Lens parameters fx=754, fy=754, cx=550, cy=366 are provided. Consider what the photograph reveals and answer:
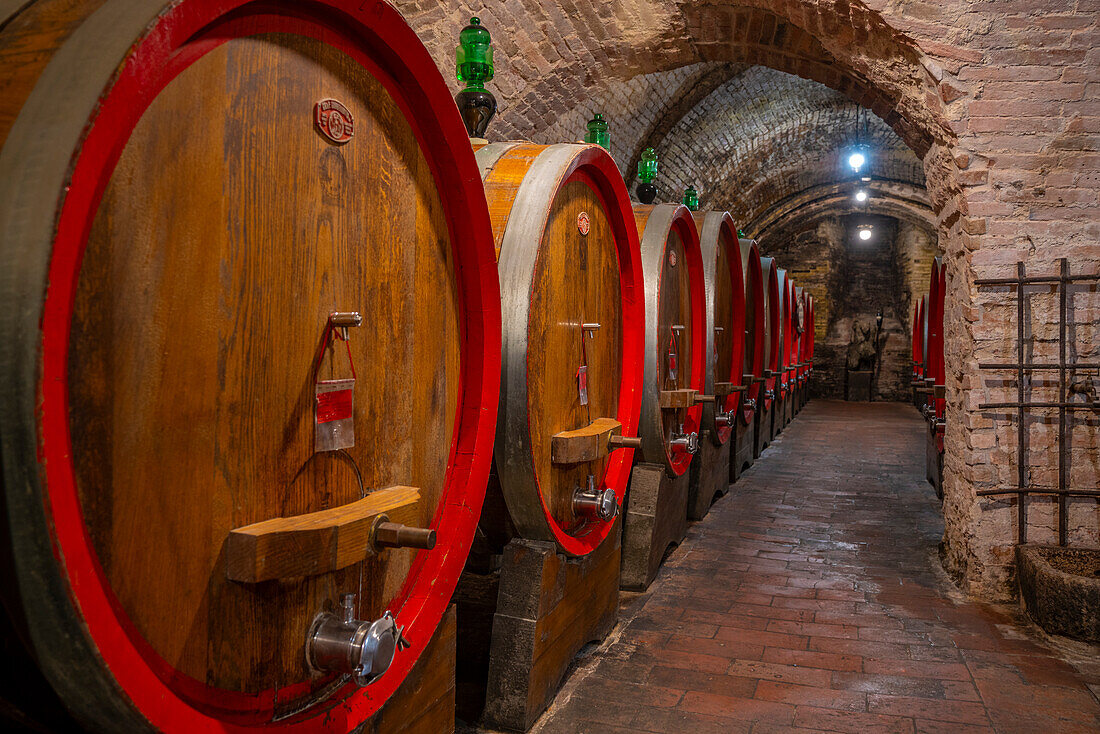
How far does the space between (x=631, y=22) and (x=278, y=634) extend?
14.4 ft

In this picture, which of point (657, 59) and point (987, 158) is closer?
point (987, 158)

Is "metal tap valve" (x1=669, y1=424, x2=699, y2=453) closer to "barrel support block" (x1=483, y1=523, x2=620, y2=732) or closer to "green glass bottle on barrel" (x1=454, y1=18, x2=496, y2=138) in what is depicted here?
"barrel support block" (x1=483, y1=523, x2=620, y2=732)

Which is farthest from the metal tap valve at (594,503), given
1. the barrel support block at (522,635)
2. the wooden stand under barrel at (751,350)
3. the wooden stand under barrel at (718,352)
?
Answer: the wooden stand under barrel at (751,350)

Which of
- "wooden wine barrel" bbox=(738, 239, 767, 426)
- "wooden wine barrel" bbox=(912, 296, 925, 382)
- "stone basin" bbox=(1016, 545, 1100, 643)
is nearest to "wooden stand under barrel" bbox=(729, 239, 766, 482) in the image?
"wooden wine barrel" bbox=(738, 239, 767, 426)

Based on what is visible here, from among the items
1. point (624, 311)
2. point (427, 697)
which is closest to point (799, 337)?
point (624, 311)

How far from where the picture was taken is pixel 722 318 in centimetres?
511

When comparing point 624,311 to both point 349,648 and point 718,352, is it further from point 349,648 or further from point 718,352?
point 718,352

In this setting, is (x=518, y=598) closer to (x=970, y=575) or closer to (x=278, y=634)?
(x=278, y=634)

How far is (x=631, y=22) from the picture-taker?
4613mm

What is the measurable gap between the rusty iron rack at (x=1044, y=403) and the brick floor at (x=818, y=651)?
55 centimetres

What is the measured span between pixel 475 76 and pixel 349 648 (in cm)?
197

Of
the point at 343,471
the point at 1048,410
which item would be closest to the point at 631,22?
the point at 1048,410

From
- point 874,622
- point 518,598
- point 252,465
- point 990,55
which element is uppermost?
point 990,55

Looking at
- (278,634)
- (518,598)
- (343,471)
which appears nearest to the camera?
(278,634)
